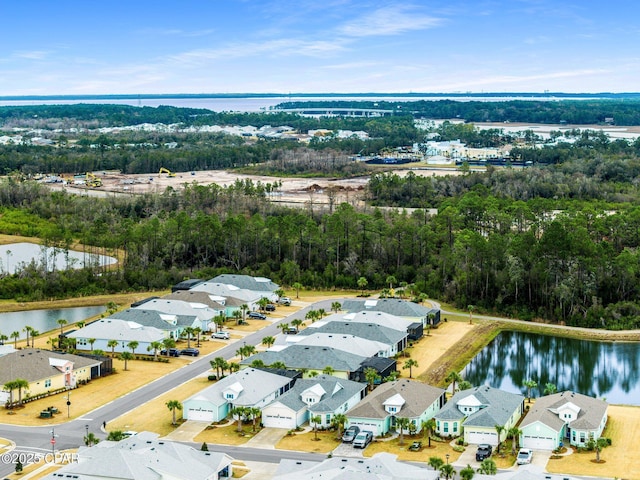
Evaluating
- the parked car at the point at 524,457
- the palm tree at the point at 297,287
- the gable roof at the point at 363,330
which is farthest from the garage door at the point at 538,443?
the palm tree at the point at 297,287

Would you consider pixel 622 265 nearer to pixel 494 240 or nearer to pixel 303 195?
pixel 494 240

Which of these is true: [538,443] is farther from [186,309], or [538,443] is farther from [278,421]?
[186,309]

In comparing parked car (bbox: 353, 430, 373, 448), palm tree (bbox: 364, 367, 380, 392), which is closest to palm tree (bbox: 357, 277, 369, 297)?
palm tree (bbox: 364, 367, 380, 392)

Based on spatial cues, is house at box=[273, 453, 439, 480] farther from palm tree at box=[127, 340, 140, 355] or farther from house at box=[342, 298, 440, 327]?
house at box=[342, 298, 440, 327]

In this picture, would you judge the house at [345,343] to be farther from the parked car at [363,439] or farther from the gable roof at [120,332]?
the parked car at [363,439]

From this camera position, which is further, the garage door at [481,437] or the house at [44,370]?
the house at [44,370]
